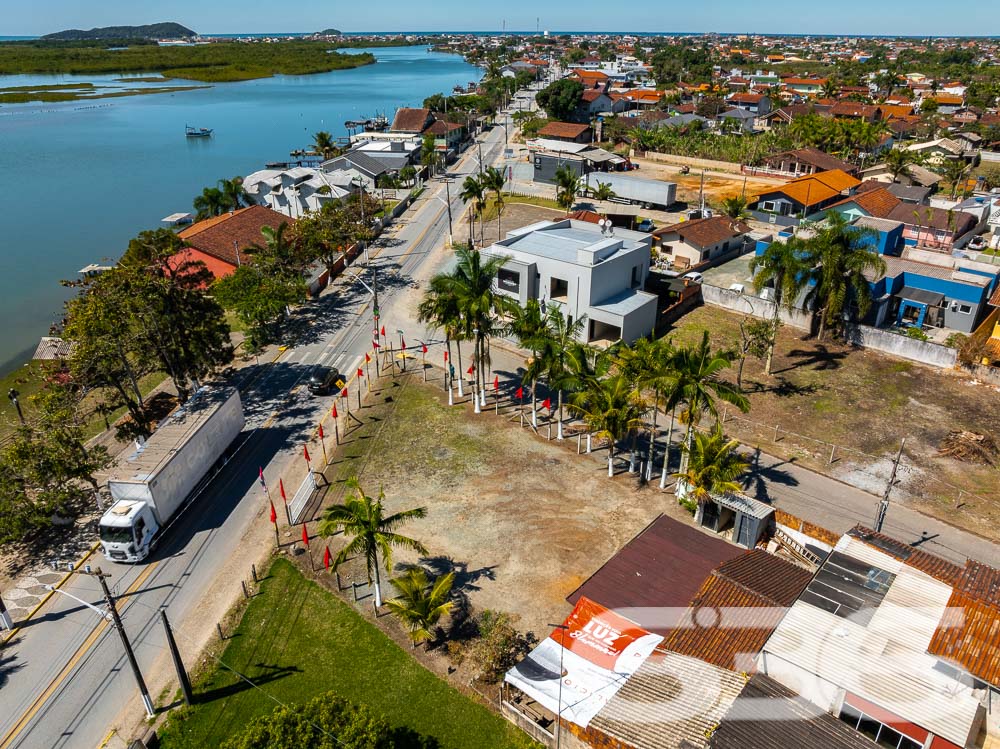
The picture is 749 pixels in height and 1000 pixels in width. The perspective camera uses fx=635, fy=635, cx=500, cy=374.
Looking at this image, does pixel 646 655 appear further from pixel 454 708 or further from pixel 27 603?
pixel 27 603

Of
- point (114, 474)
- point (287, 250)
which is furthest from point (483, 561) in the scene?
point (287, 250)

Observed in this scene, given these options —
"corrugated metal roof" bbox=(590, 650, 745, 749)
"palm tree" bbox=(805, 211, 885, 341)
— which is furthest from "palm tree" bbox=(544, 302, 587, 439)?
"palm tree" bbox=(805, 211, 885, 341)

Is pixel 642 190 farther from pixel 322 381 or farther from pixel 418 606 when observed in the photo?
pixel 418 606

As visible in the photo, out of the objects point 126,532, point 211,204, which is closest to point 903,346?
point 126,532

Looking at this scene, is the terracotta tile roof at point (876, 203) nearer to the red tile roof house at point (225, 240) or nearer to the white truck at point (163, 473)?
the red tile roof house at point (225, 240)

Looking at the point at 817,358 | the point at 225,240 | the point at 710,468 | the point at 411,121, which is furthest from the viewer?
the point at 411,121

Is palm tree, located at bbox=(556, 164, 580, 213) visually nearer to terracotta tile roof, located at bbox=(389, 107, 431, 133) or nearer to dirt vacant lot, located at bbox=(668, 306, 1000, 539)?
dirt vacant lot, located at bbox=(668, 306, 1000, 539)
